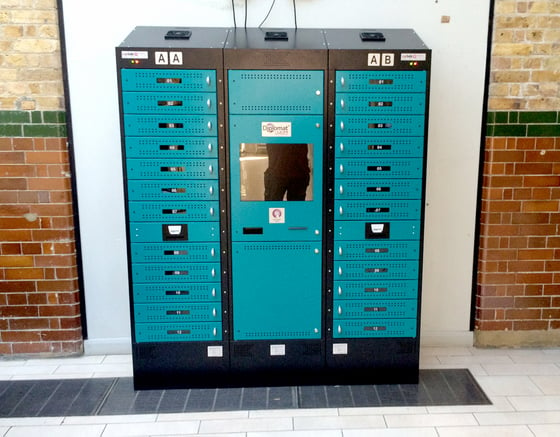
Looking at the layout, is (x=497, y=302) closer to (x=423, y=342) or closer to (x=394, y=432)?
(x=423, y=342)

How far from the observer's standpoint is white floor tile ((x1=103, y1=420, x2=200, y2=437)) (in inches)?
112

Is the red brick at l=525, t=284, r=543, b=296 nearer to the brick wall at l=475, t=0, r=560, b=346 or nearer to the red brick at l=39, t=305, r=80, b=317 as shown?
the brick wall at l=475, t=0, r=560, b=346

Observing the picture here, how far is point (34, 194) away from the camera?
352 centimetres

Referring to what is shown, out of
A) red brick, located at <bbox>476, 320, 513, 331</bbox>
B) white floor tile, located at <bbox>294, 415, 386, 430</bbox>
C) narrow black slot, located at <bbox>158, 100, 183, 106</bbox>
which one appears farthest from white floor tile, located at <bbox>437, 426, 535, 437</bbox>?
narrow black slot, located at <bbox>158, 100, 183, 106</bbox>

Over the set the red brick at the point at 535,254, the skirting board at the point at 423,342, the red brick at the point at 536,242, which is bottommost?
the skirting board at the point at 423,342

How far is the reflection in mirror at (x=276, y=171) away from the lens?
3.08m

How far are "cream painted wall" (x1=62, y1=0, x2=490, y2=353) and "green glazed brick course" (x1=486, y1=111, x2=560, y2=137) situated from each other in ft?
0.37

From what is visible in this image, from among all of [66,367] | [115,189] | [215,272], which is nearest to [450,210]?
[215,272]

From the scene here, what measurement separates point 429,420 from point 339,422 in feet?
1.69

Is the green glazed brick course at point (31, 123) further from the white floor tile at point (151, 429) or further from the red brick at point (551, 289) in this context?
Answer: the red brick at point (551, 289)

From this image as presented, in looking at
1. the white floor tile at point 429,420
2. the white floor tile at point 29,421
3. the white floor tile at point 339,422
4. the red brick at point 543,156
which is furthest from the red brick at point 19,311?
the red brick at point 543,156

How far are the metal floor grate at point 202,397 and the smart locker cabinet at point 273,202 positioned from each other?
0.28 ft

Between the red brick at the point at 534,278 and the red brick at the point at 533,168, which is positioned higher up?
the red brick at the point at 533,168

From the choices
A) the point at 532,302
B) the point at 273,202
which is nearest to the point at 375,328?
the point at 273,202
